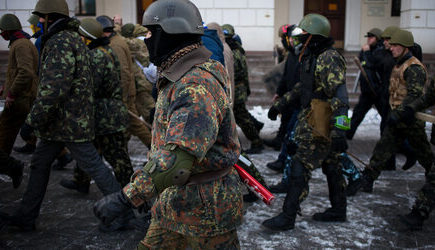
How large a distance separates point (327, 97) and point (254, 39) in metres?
9.22

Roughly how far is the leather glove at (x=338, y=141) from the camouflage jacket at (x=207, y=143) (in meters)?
1.91

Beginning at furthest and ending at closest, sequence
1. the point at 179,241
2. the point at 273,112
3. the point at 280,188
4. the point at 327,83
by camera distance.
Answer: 1. the point at 280,188
2. the point at 273,112
3. the point at 327,83
4. the point at 179,241

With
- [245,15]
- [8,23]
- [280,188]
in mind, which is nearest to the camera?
[280,188]

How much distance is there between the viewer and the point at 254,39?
13234mm

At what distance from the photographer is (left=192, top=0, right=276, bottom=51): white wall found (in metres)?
12.9

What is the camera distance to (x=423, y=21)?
482 inches

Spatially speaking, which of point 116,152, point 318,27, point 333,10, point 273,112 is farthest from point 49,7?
point 333,10

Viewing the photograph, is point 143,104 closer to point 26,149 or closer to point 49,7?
point 26,149

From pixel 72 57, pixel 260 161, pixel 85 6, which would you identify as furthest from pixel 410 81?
pixel 85 6

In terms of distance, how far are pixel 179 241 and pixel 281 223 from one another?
1.97 metres

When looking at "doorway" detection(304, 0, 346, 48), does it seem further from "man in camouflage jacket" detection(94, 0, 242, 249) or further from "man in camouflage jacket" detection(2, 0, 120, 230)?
"man in camouflage jacket" detection(94, 0, 242, 249)

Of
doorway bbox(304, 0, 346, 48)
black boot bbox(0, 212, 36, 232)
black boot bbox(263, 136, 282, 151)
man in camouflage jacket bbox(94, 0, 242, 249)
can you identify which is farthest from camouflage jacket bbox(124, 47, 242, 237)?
doorway bbox(304, 0, 346, 48)

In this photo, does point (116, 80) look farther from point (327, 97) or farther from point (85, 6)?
point (85, 6)

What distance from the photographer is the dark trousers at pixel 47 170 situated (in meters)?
3.98
